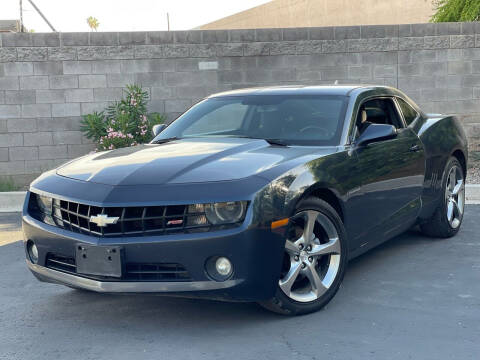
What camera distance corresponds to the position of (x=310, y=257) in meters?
4.43

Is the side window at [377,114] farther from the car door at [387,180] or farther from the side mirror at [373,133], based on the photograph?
the side mirror at [373,133]

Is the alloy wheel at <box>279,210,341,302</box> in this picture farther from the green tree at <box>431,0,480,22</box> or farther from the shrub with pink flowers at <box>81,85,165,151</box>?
the green tree at <box>431,0,480,22</box>

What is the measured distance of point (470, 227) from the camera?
281 inches

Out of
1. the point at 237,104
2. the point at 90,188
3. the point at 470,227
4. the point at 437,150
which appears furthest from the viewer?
the point at 470,227

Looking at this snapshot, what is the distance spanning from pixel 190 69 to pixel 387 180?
6638 mm

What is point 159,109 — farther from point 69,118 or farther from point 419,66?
point 419,66

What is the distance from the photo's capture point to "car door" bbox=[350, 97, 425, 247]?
16.2ft

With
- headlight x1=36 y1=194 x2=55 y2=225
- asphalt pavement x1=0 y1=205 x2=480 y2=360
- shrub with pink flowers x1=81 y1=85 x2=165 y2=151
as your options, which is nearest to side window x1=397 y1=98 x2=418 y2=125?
asphalt pavement x1=0 y1=205 x2=480 y2=360

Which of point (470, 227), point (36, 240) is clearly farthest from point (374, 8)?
point (36, 240)

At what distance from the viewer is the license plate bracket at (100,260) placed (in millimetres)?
3897

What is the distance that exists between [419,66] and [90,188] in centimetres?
884

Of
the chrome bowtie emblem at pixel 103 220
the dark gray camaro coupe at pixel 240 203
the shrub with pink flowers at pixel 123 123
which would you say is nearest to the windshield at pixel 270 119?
the dark gray camaro coupe at pixel 240 203

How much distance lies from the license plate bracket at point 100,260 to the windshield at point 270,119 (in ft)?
5.49

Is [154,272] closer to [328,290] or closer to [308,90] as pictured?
[328,290]
